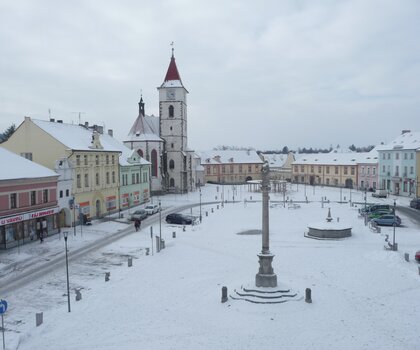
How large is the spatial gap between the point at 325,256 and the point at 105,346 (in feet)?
54.6

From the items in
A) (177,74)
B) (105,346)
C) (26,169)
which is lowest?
(105,346)

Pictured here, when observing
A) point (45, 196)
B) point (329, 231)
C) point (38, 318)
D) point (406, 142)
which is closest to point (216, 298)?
point (38, 318)

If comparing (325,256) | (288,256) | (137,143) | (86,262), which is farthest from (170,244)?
(137,143)

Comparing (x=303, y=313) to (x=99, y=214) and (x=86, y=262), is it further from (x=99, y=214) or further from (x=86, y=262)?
(x=99, y=214)

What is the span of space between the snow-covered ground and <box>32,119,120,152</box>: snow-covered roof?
12030 millimetres

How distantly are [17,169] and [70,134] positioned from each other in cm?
1218

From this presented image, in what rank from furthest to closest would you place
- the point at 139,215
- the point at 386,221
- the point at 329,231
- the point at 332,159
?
the point at 332,159 < the point at 139,215 < the point at 386,221 < the point at 329,231

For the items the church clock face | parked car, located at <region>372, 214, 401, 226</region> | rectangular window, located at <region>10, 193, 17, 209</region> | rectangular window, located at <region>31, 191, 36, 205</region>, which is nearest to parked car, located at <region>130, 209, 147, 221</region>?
rectangular window, located at <region>31, 191, 36, 205</region>

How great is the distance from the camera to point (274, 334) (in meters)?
15.7

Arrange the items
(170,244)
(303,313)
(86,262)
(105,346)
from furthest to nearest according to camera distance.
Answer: (170,244)
(86,262)
(303,313)
(105,346)

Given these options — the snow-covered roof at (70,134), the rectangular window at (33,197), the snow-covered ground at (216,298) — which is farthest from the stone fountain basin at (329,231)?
the snow-covered roof at (70,134)

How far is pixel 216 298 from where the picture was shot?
19.4m

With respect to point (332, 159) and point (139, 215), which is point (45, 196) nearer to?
point (139, 215)

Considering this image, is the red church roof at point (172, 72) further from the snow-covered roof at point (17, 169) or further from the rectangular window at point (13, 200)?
the rectangular window at point (13, 200)
